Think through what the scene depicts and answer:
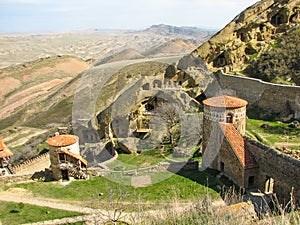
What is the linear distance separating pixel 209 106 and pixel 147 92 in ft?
53.7

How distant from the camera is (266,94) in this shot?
104 ft

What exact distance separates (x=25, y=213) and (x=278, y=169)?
15394 millimetres

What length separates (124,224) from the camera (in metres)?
16.0

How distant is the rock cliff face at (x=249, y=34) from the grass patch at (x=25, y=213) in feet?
98.9

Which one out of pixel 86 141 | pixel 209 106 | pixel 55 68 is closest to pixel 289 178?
pixel 209 106

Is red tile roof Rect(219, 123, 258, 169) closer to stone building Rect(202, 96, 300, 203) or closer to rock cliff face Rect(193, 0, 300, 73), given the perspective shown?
stone building Rect(202, 96, 300, 203)

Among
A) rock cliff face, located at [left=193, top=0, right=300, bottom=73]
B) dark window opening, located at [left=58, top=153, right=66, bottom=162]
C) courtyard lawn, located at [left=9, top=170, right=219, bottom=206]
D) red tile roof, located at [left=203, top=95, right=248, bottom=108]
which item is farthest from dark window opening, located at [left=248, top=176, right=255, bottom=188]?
rock cliff face, located at [left=193, top=0, right=300, bottom=73]

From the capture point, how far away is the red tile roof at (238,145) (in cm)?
1936

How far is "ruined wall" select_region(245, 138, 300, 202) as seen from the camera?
16.3 metres

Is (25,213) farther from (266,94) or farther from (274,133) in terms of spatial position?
(266,94)

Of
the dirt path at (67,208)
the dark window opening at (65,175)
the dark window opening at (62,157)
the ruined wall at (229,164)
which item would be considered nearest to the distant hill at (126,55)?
the dark window opening at (62,157)

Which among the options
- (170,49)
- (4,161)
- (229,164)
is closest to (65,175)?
(4,161)

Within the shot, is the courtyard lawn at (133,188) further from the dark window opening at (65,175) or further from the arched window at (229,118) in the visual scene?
the arched window at (229,118)

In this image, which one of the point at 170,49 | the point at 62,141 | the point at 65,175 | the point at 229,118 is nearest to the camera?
the point at 229,118
